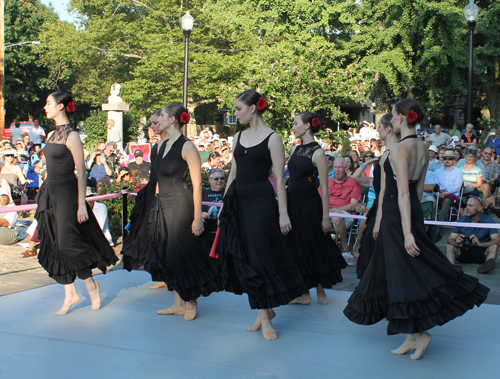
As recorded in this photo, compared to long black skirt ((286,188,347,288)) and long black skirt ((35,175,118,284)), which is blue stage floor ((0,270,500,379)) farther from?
long black skirt ((35,175,118,284))

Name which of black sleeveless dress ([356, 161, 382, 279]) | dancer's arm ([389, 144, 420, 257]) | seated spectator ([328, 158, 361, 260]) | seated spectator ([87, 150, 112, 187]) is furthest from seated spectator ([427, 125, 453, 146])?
dancer's arm ([389, 144, 420, 257])

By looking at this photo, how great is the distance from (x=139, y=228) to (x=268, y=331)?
173cm

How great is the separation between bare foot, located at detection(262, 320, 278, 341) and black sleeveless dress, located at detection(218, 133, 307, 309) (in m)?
0.23

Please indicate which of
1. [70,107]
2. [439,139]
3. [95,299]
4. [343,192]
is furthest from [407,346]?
[439,139]

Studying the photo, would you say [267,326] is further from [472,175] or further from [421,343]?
[472,175]

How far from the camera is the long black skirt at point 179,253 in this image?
496 centimetres

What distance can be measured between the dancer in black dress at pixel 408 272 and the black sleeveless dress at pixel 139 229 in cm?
218

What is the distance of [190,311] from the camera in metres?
5.12

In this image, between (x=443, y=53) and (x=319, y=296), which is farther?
(x=443, y=53)

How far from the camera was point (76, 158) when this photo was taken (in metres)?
5.00

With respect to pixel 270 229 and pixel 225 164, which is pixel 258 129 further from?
pixel 225 164

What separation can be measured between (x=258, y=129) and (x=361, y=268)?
1880 mm

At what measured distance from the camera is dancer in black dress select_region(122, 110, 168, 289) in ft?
17.6

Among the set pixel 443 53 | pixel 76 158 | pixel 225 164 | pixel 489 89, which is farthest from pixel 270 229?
pixel 489 89
